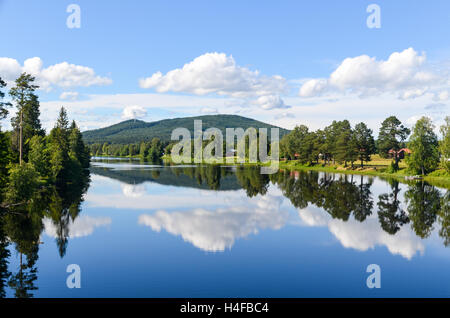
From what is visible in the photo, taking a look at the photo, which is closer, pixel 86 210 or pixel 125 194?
pixel 86 210

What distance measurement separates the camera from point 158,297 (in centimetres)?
1337

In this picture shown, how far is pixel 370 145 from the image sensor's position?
83.5 meters

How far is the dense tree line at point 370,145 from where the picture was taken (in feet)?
219

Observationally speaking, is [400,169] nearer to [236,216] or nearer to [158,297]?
[236,216]
